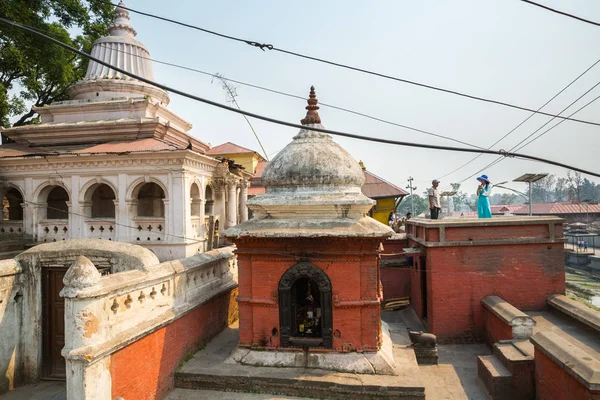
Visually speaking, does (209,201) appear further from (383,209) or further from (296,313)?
(383,209)

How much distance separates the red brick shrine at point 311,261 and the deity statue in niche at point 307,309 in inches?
0.8

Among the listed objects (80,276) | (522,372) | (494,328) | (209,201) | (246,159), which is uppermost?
(246,159)

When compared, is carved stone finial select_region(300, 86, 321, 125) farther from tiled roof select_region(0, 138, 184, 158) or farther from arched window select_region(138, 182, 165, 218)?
arched window select_region(138, 182, 165, 218)

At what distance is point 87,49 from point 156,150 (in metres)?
14.2

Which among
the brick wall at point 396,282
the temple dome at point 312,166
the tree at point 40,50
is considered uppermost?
the tree at point 40,50

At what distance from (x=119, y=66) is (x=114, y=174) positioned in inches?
225

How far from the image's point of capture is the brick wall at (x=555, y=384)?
5.87 meters

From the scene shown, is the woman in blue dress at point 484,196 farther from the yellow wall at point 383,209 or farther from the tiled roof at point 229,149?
the tiled roof at point 229,149

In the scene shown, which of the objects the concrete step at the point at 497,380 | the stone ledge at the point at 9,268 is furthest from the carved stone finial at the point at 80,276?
the concrete step at the point at 497,380

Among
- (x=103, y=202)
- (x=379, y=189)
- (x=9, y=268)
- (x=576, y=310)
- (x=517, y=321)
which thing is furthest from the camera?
(x=379, y=189)

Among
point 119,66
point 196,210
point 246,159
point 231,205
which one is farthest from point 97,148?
point 246,159

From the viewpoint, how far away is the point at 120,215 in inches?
436

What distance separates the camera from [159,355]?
22.6 feet

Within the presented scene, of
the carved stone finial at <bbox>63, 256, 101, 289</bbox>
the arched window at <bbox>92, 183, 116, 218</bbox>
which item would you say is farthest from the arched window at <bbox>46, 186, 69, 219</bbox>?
the carved stone finial at <bbox>63, 256, 101, 289</bbox>
